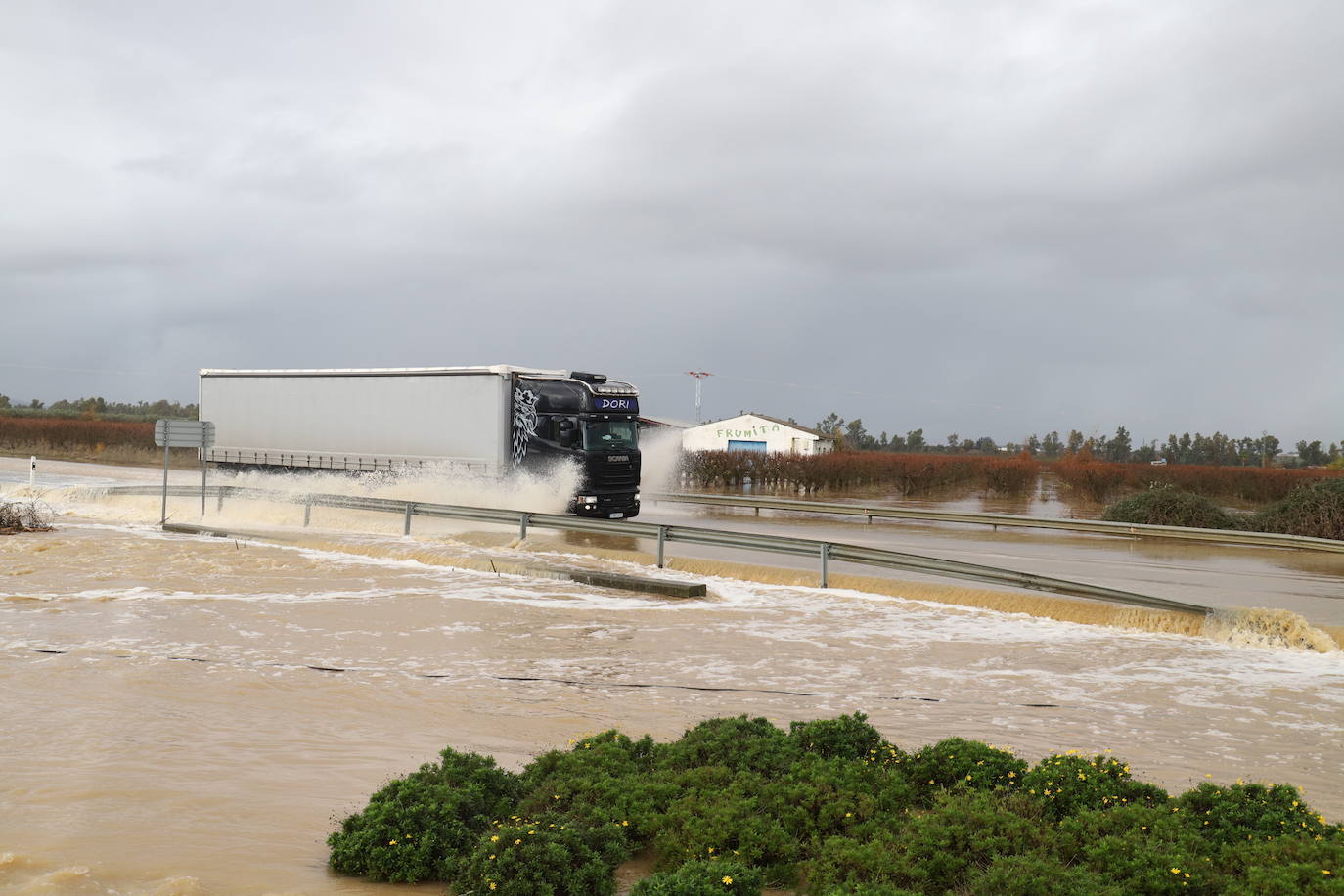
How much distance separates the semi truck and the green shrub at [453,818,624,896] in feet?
63.7

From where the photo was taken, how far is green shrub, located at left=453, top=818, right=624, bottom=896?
500cm

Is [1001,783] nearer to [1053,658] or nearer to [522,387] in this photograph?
[1053,658]

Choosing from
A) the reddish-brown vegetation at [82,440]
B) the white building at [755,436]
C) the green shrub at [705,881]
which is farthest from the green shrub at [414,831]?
the reddish-brown vegetation at [82,440]

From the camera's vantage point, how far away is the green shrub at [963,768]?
20.5ft

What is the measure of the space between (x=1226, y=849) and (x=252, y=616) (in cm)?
1210

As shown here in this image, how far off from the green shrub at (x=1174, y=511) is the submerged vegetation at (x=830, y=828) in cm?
2535

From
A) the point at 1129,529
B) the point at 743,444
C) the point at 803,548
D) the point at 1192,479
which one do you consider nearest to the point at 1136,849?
the point at 803,548

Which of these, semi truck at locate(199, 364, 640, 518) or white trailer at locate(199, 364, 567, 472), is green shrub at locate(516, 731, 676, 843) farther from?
white trailer at locate(199, 364, 567, 472)

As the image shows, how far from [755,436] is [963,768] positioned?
187 ft

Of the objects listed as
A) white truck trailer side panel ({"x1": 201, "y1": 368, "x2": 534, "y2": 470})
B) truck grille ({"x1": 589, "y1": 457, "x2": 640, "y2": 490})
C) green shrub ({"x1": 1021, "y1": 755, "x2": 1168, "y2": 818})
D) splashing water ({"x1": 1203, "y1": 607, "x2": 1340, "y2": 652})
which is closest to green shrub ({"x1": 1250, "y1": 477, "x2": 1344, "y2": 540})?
splashing water ({"x1": 1203, "y1": 607, "x2": 1340, "y2": 652})

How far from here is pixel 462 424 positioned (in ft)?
84.4

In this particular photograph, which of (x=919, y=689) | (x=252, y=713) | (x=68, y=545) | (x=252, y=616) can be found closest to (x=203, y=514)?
(x=68, y=545)

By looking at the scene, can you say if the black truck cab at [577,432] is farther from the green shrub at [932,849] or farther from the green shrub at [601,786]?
the green shrub at [932,849]

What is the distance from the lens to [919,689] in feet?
34.4
